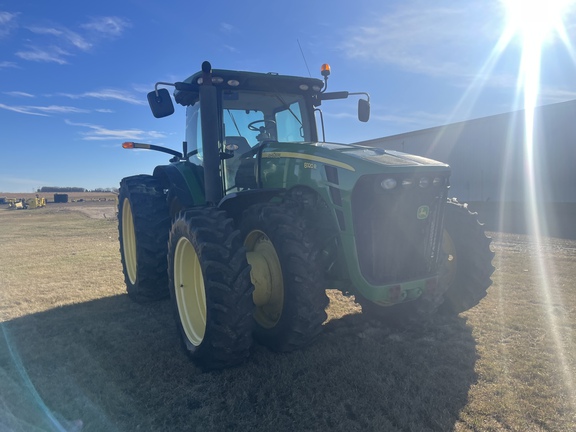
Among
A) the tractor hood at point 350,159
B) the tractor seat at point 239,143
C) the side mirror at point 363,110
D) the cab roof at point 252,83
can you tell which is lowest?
the tractor hood at point 350,159

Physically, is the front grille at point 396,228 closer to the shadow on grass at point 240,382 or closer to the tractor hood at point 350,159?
the tractor hood at point 350,159

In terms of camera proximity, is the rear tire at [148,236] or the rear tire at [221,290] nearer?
the rear tire at [221,290]

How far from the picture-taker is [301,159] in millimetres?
3771

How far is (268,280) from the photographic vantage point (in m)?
3.60

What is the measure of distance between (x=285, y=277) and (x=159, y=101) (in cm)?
233

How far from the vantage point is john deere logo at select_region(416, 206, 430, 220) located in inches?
140

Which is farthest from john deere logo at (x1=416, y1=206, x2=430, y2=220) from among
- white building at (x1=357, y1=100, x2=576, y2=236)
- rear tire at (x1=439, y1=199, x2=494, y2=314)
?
white building at (x1=357, y1=100, x2=576, y2=236)

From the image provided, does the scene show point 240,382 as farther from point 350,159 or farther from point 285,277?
point 350,159

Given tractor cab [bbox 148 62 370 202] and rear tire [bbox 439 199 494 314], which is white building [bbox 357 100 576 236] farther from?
tractor cab [bbox 148 62 370 202]

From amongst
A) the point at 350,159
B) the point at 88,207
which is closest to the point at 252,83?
the point at 350,159

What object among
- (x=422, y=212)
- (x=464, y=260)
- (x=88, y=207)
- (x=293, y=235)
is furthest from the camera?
(x=88, y=207)

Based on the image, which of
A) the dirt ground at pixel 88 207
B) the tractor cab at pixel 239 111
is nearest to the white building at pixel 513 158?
the tractor cab at pixel 239 111

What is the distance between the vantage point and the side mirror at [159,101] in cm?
428

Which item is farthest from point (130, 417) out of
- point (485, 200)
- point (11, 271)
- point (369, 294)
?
point (485, 200)
